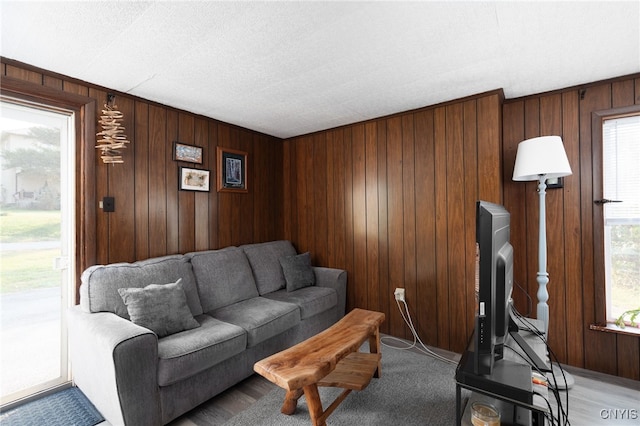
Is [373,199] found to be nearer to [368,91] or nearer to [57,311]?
[368,91]

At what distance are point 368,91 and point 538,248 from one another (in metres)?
1.98

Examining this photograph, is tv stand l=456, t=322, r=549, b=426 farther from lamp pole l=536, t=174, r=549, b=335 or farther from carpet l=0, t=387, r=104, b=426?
carpet l=0, t=387, r=104, b=426

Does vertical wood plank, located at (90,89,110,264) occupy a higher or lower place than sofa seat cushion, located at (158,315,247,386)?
higher

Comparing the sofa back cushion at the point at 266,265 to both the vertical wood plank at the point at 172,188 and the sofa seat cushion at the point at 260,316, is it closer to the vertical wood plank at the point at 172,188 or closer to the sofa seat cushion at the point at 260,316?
the sofa seat cushion at the point at 260,316

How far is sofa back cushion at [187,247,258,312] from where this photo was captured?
8.70 ft

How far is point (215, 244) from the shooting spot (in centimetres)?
326

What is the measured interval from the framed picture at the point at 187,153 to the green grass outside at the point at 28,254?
3.44 ft

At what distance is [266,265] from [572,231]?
2.84 m

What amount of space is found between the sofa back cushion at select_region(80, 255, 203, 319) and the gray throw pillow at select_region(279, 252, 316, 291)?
3.26 feet

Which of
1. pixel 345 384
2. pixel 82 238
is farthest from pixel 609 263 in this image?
pixel 82 238

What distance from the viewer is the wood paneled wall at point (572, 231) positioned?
92.5 inches

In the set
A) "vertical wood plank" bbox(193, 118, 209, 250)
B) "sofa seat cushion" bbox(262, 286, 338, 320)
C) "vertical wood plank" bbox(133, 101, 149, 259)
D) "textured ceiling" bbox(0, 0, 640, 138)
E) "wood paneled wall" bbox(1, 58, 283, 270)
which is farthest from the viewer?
"vertical wood plank" bbox(193, 118, 209, 250)

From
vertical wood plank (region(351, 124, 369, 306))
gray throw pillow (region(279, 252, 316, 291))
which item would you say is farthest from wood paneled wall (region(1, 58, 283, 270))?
vertical wood plank (region(351, 124, 369, 306))

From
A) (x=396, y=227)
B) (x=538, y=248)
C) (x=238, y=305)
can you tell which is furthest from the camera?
(x=396, y=227)
